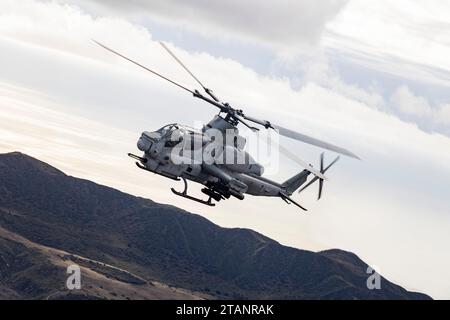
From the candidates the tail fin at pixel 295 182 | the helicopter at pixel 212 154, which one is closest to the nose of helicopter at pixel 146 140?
the helicopter at pixel 212 154

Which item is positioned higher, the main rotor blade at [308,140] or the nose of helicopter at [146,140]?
the main rotor blade at [308,140]

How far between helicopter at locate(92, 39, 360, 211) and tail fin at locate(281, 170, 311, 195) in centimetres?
689

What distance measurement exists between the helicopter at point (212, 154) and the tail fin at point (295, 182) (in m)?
6.89

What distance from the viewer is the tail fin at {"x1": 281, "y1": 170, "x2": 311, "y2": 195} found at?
10070 centimetres

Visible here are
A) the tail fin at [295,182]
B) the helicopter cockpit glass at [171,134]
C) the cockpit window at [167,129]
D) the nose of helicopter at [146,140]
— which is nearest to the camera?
the nose of helicopter at [146,140]

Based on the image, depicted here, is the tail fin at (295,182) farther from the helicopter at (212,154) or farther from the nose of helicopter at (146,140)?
the nose of helicopter at (146,140)

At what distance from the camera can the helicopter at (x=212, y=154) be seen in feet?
265

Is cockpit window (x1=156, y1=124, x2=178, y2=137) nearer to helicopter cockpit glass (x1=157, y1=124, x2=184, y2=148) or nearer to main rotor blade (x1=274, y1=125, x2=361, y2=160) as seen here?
helicopter cockpit glass (x1=157, y1=124, x2=184, y2=148)

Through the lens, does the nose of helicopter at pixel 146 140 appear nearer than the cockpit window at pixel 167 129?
Yes

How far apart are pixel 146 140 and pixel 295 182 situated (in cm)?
2961

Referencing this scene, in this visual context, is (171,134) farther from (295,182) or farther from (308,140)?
(295,182)

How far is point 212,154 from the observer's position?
85500 mm

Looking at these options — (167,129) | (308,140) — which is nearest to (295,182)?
(308,140)
